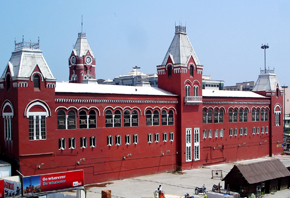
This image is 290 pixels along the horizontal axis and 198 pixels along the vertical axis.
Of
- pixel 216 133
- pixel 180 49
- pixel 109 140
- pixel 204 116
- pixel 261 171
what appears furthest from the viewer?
pixel 216 133

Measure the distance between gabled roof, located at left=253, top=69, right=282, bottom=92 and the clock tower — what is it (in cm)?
3609

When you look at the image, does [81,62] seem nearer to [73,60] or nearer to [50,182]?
[73,60]

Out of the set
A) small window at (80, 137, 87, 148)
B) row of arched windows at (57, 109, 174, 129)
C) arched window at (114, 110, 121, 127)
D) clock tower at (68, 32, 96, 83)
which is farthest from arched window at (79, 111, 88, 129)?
clock tower at (68, 32, 96, 83)

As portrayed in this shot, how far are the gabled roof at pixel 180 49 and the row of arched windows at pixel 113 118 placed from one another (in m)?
7.58

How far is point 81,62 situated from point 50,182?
56.7 m

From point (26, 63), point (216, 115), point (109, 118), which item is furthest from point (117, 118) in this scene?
point (216, 115)

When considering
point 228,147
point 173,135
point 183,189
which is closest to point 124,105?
point 173,135

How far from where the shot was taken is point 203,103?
5638 centimetres

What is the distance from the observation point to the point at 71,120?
41.7 metres

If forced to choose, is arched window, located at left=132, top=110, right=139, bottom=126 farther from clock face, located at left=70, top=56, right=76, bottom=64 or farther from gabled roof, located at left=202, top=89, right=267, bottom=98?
clock face, located at left=70, top=56, right=76, bottom=64

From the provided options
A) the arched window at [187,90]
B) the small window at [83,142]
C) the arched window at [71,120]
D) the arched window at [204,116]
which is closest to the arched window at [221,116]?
the arched window at [204,116]

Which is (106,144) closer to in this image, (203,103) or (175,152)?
(175,152)

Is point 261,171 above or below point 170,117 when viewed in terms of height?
below

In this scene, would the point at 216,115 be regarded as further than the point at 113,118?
Yes
